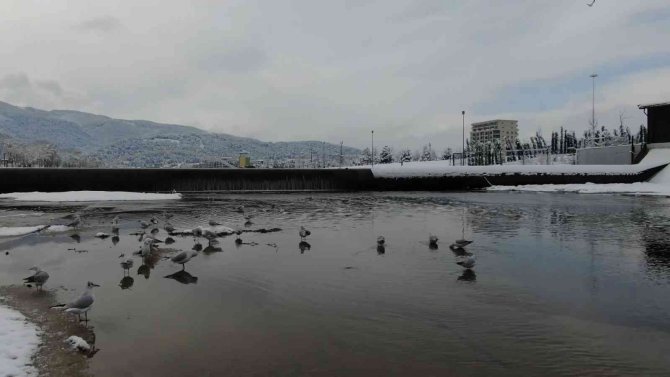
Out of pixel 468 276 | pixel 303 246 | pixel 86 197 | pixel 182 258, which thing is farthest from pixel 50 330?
pixel 86 197

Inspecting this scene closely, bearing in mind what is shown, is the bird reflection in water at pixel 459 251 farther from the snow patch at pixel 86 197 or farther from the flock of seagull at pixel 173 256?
the snow patch at pixel 86 197

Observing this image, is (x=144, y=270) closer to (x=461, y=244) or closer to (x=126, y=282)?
(x=126, y=282)

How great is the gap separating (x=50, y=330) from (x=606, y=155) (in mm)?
58469

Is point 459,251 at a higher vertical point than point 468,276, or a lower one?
higher

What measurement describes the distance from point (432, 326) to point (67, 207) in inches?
1017

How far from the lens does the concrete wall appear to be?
5269 cm

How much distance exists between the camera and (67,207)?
1097 inches

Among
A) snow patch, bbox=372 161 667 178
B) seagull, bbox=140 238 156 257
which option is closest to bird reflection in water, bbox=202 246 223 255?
seagull, bbox=140 238 156 257

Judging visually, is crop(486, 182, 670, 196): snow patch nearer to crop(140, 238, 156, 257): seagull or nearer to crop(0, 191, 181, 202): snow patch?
crop(0, 191, 181, 202): snow patch

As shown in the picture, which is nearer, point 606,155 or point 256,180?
point 256,180

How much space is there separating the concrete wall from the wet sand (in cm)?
5553

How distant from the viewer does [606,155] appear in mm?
55156

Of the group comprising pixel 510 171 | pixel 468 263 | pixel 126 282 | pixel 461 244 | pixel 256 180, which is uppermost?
pixel 510 171

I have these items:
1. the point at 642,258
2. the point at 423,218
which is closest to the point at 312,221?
the point at 423,218
